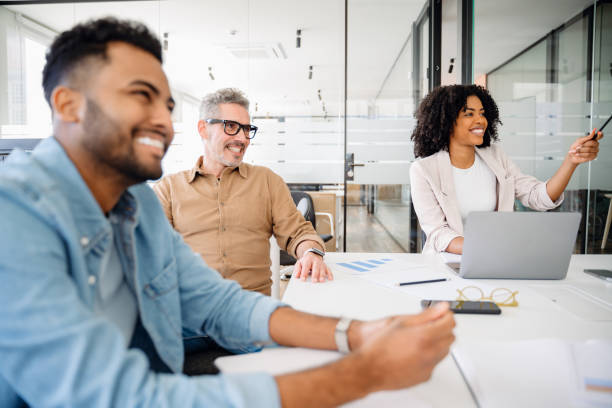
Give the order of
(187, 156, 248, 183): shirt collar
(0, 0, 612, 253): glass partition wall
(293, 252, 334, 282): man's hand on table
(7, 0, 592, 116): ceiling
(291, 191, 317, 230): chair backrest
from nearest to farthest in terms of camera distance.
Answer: (293, 252, 334, 282): man's hand on table, (187, 156, 248, 183): shirt collar, (291, 191, 317, 230): chair backrest, (0, 0, 612, 253): glass partition wall, (7, 0, 592, 116): ceiling

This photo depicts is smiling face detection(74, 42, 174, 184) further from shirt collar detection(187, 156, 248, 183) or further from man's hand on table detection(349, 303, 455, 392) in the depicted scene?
shirt collar detection(187, 156, 248, 183)

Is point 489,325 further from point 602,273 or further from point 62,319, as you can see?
point 62,319

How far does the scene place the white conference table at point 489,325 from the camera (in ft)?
1.98

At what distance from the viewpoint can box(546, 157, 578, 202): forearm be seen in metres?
1.88

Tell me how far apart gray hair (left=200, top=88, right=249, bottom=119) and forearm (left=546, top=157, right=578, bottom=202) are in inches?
63.7

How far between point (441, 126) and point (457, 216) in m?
0.60

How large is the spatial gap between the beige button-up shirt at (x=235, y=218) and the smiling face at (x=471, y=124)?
1.07 meters

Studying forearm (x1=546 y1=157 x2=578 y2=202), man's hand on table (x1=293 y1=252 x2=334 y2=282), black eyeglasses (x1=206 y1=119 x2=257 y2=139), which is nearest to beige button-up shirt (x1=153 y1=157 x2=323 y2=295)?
black eyeglasses (x1=206 y1=119 x2=257 y2=139)

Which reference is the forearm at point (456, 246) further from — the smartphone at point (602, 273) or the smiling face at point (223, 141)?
the smiling face at point (223, 141)

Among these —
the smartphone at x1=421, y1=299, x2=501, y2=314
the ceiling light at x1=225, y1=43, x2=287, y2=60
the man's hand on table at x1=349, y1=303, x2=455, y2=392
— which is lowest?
the smartphone at x1=421, y1=299, x2=501, y2=314

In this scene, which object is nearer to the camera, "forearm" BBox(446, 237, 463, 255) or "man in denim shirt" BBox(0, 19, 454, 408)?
"man in denim shirt" BBox(0, 19, 454, 408)

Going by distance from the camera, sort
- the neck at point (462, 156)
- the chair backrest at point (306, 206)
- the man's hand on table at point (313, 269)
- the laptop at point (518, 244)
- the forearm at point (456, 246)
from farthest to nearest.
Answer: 1. the chair backrest at point (306, 206)
2. the neck at point (462, 156)
3. the forearm at point (456, 246)
4. the man's hand on table at point (313, 269)
5. the laptop at point (518, 244)

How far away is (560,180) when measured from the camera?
194 centimetres

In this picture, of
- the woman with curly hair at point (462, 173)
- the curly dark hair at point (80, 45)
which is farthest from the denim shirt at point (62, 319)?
the woman with curly hair at point (462, 173)
